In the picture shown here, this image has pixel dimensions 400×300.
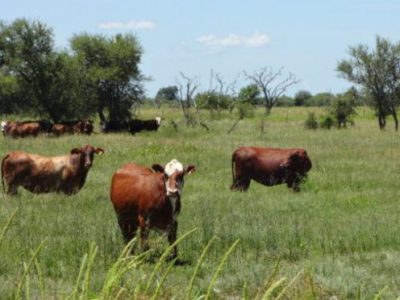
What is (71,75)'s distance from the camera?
48062mm

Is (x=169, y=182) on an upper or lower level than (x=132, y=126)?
upper

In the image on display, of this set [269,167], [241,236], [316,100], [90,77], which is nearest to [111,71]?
[90,77]

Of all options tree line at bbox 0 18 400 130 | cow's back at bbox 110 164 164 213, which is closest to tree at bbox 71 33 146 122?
tree line at bbox 0 18 400 130

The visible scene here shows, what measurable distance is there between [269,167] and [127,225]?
8222 mm

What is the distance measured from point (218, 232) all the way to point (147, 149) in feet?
48.2

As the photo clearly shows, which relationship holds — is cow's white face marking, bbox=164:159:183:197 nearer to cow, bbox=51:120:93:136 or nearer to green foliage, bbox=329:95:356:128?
cow, bbox=51:120:93:136

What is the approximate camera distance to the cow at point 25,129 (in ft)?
123

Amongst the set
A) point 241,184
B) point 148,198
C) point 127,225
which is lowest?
point 241,184

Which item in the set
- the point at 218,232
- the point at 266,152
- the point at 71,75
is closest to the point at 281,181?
the point at 266,152

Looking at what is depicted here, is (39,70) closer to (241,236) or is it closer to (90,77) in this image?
(90,77)

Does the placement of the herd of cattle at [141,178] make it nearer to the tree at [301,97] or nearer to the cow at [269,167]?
the cow at [269,167]

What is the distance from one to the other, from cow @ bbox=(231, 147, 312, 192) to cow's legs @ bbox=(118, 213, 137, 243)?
7720mm

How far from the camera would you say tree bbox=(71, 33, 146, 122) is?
52312 millimetres

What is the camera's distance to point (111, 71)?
5256 cm
